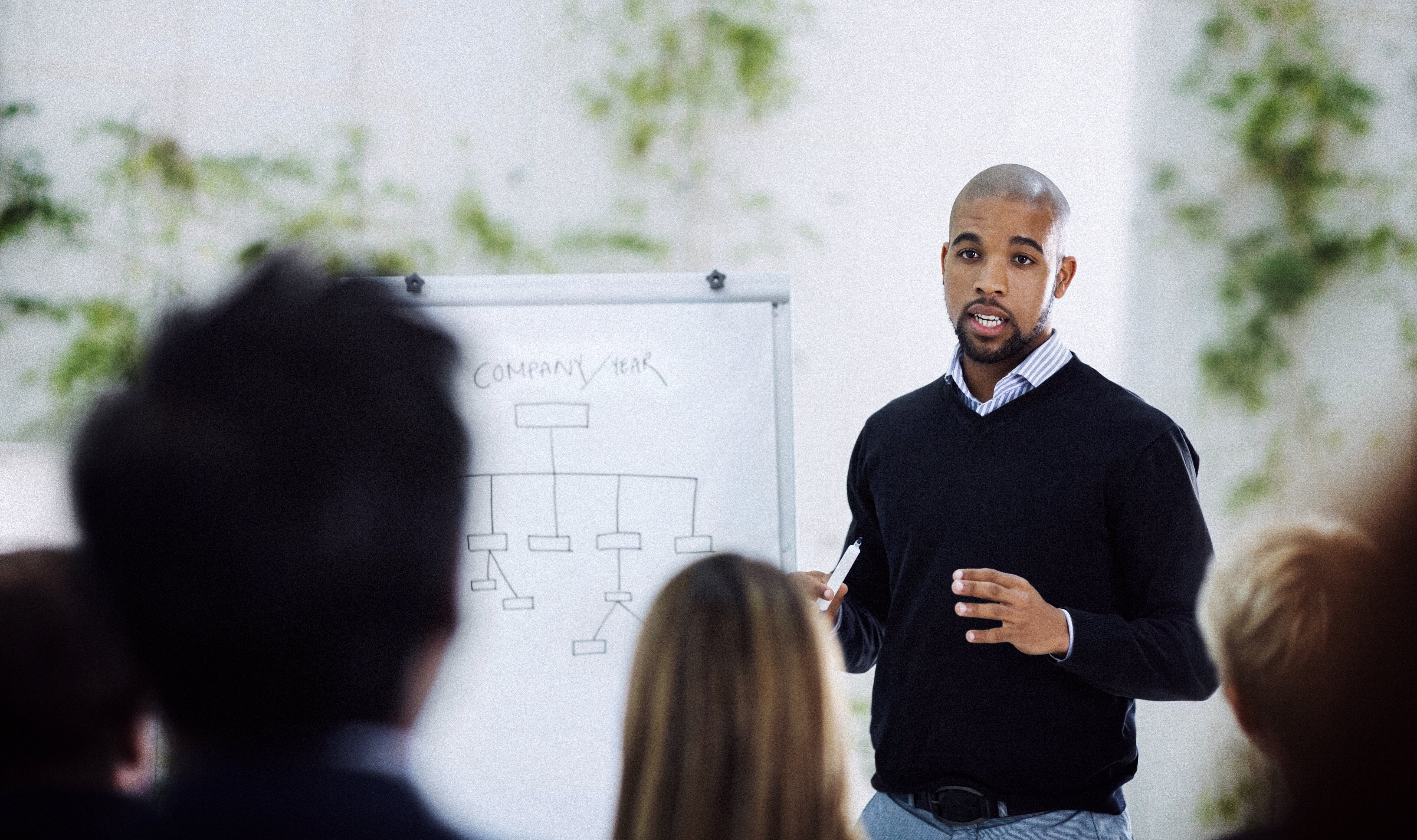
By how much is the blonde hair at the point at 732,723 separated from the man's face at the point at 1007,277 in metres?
0.97

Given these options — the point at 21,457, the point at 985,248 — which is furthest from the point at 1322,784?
the point at 21,457

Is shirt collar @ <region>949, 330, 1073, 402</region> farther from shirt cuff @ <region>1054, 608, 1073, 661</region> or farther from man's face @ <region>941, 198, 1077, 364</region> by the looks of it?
shirt cuff @ <region>1054, 608, 1073, 661</region>

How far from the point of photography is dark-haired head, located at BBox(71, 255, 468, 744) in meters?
0.66

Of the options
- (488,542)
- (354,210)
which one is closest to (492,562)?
(488,542)

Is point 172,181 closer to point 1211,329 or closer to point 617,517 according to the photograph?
point 617,517

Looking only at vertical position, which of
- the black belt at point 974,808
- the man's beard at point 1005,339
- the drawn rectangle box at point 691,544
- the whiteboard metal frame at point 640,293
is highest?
the whiteboard metal frame at point 640,293

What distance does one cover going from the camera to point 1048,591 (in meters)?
1.62

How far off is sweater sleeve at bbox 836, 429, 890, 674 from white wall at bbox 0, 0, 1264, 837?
3.35 ft

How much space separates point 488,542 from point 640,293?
0.57 metres

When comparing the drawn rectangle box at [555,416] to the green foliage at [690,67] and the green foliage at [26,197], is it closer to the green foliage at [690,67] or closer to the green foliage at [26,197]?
the green foliage at [690,67]

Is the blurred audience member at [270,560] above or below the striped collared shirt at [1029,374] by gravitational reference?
below

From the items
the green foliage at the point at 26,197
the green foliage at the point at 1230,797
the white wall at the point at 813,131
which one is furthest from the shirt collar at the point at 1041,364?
the green foliage at the point at 26,197

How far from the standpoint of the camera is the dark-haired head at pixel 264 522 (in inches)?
25.8

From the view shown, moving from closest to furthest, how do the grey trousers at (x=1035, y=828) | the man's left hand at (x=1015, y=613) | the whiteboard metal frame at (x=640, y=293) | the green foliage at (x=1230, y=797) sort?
the man's left hand at (x=1015, y=613)
the grey trousers at (x=1035, y=828)
the whiteboard metal frame at (x=640, y=293)
the green foliage at (x=1230, y=797)
